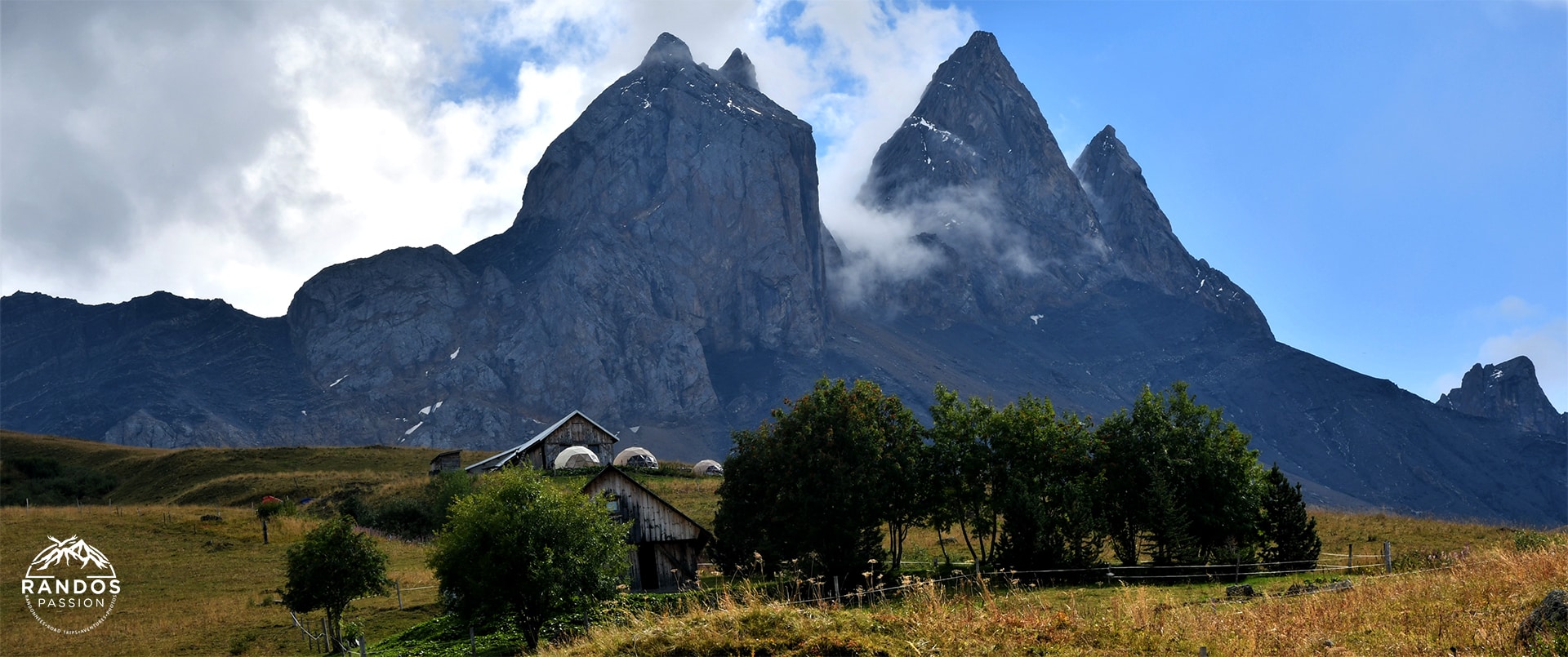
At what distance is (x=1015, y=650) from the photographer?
10297 mm

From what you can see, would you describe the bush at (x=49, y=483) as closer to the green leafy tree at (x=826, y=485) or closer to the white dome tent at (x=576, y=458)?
the white dome tent at (x=576, y=458)

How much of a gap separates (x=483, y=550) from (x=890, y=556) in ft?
64.9

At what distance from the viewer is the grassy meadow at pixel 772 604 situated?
10.9 metres

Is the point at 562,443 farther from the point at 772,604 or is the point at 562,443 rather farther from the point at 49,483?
the point at 772,604

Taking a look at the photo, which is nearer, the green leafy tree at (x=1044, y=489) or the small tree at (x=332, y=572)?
the small tree at (x=332, y=572)

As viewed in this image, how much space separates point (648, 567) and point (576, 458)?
1597 inches

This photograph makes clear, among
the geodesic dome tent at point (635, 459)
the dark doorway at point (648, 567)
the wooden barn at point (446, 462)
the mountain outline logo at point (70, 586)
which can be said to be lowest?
the dark doorway at point (648, 567)

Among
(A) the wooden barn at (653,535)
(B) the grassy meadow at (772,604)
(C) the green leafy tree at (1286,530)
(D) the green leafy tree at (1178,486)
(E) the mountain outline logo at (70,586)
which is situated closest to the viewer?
(B) the grassy meadow at (772,604)

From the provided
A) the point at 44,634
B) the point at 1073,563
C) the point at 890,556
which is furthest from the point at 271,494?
the point at 1073,563

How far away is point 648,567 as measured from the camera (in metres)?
43.8

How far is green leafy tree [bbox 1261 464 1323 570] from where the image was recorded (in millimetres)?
35406

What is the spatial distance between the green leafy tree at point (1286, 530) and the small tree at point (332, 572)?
1281 inches

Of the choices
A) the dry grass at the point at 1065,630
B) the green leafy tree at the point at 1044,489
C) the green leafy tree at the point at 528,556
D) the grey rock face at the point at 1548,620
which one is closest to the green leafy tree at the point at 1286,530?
the green leafy tree at the point at 1044,489

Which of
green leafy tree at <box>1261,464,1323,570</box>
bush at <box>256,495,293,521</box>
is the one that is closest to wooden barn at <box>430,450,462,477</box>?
bush at <box>256,495,293,521</box>
